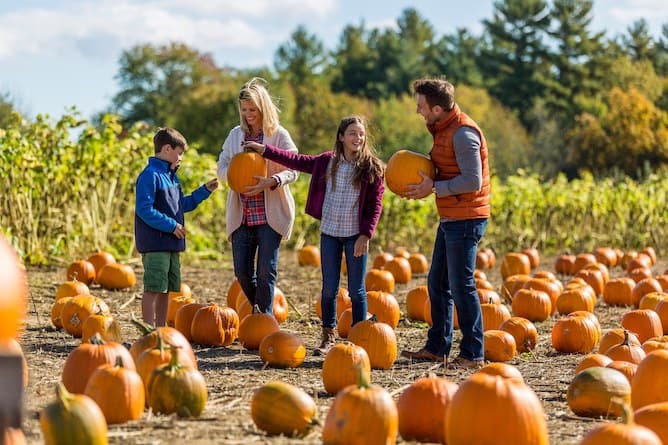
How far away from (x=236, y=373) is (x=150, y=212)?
1.43 meters

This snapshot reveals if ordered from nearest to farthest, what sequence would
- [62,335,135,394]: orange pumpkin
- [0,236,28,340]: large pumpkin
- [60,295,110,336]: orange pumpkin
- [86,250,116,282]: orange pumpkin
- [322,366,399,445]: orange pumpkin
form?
1. [0,236,28,340]: large pumpkin
2. [322,366,399,445]: orange pumpkin
3. [62,335,135,394]: orange pumpkin
4. [60,295,110,336]: orange pumpkin
5. [86,250,116,282]: orange pumpkin

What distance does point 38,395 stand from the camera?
16.1 feet

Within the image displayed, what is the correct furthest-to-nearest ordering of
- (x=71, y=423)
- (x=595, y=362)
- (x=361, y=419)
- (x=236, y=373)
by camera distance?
(x=236, y=373) < (x=595, y=362) < (x=361, y=419) < (x=71, y=423)

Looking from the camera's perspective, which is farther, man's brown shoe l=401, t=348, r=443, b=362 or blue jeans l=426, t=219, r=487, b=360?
man's brown shoe l=401, t=348, r=443, b=362

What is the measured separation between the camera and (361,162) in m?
6.79

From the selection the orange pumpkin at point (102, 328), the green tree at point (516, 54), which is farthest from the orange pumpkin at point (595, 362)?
the green tree at point (516, 54)

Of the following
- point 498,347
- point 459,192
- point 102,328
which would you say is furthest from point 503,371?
point 102,328

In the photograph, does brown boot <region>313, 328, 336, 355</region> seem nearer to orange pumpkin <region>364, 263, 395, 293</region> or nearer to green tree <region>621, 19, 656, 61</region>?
orange pumpkin <region>364, 263, 395, 293</region>

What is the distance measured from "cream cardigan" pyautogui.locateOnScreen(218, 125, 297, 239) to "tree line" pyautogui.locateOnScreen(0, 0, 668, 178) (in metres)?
37.8

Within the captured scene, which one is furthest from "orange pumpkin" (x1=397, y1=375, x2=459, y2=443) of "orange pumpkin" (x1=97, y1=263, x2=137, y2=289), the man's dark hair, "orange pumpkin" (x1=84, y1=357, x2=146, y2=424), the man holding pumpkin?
"orange pumpkin" (x1=97, y1=263, x2=137, y2=289)

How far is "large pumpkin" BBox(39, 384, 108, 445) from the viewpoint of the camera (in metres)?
3.61

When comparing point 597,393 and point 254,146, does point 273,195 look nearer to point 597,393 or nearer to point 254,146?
point 254,146

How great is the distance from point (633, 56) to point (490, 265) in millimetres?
69924

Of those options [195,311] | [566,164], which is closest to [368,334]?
[195,311]
